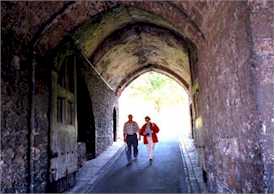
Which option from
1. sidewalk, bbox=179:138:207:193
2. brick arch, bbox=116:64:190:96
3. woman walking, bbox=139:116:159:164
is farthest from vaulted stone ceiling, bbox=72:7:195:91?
sidewalk, bbox=179:138:207:193

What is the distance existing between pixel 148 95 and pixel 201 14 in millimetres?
24592

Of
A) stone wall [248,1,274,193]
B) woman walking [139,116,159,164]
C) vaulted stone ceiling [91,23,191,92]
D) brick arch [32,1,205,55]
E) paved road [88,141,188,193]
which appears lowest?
paved road [88,141,188,193]

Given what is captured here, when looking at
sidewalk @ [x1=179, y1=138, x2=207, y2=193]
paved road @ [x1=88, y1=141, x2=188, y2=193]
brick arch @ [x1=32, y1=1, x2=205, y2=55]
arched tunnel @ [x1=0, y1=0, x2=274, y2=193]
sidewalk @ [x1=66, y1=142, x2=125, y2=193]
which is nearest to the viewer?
arched tunnel @ [x1=0, y1=0, x2=274, y2=193]

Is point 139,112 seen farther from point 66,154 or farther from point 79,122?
point 66,154

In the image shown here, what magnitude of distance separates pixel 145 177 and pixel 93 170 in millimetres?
1566

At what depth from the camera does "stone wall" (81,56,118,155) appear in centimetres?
1022

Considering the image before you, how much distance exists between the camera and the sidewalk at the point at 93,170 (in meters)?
6.98

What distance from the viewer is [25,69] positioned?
5.37 meters

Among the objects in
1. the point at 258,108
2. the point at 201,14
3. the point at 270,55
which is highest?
the point at 201,14

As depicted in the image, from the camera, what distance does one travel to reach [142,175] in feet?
26.2

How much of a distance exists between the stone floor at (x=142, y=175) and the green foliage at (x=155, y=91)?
60.1ft

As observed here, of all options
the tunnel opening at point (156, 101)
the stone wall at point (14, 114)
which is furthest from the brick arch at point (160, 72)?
the tunnel opening at point (156, 101)

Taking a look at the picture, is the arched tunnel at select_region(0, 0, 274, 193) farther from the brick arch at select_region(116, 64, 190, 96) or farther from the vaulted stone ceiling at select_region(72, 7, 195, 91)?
the brick arch at select_region(116, 64, 190, 96)

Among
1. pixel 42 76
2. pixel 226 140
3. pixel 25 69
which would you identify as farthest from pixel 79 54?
pixel 226 140
